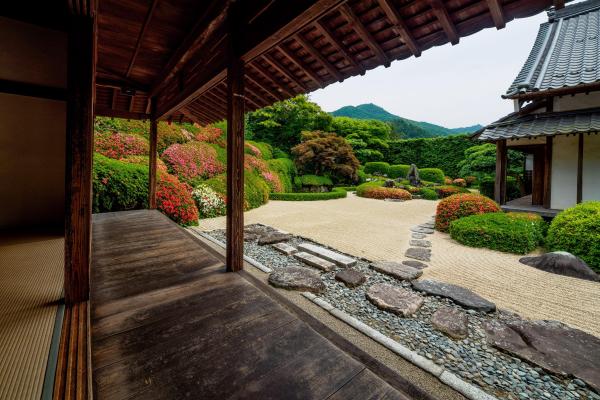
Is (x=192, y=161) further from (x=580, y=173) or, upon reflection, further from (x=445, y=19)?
(x=580, y=173)

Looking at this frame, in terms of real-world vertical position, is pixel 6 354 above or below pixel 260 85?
below

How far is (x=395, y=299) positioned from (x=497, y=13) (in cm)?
269

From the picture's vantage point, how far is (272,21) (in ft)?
6.44

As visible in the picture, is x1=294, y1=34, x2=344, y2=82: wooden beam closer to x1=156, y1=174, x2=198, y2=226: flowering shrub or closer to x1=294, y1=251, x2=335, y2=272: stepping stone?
x1=294, y1=251, x2=335, y2=272: stepping stone

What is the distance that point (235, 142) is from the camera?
8.07 ft

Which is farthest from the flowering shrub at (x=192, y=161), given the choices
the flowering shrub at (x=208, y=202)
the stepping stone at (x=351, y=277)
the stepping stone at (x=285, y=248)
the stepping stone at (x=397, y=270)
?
the stepping stone at (x=397, y=270)

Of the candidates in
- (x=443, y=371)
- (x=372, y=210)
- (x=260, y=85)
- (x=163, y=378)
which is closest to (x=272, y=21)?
(x=260, y=85)

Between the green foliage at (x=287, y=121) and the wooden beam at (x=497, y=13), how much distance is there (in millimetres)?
17346

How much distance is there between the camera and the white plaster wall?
22.0 feet

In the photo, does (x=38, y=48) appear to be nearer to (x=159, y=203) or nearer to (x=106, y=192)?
(x=106, y=192)

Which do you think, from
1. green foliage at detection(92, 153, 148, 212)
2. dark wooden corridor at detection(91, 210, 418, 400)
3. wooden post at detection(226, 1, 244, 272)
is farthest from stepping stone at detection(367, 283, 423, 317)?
green foliage at detection(92, 153, 148, 212)

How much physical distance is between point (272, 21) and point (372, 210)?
840cm

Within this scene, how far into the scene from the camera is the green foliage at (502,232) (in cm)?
482

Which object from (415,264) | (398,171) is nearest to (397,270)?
(415,264)
